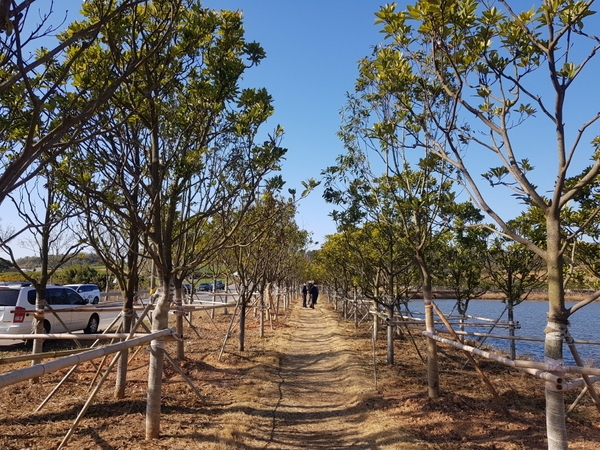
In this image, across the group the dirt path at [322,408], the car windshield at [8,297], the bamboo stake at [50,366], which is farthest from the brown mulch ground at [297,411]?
the car windshield at [8,297]

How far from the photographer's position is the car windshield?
12.0 metres

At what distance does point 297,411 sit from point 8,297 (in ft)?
29.4

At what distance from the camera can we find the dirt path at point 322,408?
19.7 feet

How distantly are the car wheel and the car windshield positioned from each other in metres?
3.68

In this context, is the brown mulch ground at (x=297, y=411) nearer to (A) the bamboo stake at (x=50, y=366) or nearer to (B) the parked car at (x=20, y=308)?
(A) the bamboo stake at (x=50, y=366)

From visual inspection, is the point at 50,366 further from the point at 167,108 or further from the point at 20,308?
the point at 20,308

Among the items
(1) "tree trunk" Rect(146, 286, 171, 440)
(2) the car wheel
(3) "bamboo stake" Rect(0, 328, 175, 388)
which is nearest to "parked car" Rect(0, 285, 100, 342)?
(2) the car wheel

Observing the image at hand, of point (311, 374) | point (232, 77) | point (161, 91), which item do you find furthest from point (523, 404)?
point (161, 91)

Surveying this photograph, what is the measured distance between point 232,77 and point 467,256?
32.2ft

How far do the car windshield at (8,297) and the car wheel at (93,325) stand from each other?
3.68 metres

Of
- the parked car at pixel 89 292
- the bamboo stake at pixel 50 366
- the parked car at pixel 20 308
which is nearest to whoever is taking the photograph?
the bamboo stake at pixel 50 366

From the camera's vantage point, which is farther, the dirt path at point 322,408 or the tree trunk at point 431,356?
the tree trunk at point 431,356

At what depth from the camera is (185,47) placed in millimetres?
6035

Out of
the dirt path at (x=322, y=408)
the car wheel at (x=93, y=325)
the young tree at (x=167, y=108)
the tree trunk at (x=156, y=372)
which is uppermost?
the young tree at (x=167, y=108)
